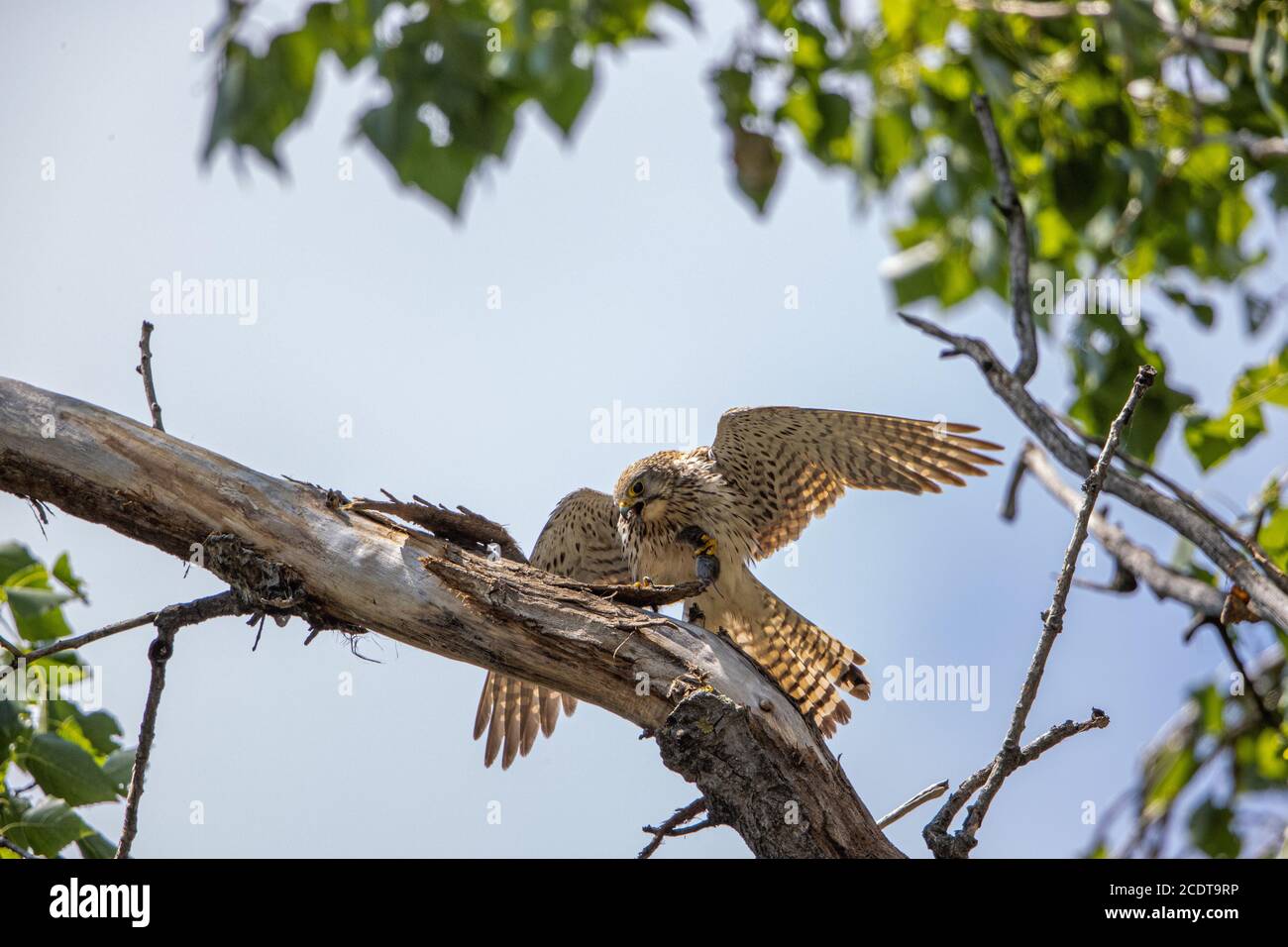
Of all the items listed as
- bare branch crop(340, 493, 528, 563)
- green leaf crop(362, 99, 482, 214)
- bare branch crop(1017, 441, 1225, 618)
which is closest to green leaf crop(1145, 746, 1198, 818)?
bare branch crop(1017, 441, 1225, 618)

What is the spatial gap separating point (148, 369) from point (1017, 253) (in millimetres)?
3284

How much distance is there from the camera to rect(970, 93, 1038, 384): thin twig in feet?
14.9

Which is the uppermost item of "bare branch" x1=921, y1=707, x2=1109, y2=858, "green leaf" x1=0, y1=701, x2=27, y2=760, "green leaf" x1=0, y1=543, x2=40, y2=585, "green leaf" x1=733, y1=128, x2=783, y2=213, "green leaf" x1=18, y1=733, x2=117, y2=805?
"green leaf" x1=733, y1=128, x2=783, y2=213

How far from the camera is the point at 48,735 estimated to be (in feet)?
11.4

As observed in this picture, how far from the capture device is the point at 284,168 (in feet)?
13.7

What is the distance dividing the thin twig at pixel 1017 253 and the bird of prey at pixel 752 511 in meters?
1.01

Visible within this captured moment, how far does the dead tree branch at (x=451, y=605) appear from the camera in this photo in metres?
3.21

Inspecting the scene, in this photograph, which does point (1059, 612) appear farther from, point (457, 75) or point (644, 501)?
point (644, 501)

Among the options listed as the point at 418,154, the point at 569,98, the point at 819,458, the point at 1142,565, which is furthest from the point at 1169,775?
the point at 418,154

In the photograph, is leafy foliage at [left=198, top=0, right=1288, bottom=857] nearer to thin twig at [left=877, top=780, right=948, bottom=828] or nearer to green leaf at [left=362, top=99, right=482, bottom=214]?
green leaf at [left=362, top=99, right=482, bottom=214]

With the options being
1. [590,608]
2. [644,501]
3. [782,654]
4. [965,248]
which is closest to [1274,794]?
[782,654]

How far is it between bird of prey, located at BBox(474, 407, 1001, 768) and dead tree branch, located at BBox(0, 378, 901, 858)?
2.09m

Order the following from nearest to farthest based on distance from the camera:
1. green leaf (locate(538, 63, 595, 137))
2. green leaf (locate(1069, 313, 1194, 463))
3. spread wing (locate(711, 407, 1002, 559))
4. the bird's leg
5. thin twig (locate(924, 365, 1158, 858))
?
1. thin twig (locate(924, 365, 1158, 858))
2. green leaf (locate(538, 63, 595, 137))
3. green leaf (locate(1069, 313, 1194, 463))
4. spread wing (locate(711, 407, 1002, 559))
5. the bird's leg

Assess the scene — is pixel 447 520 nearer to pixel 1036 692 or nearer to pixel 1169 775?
pixel 1036 692
